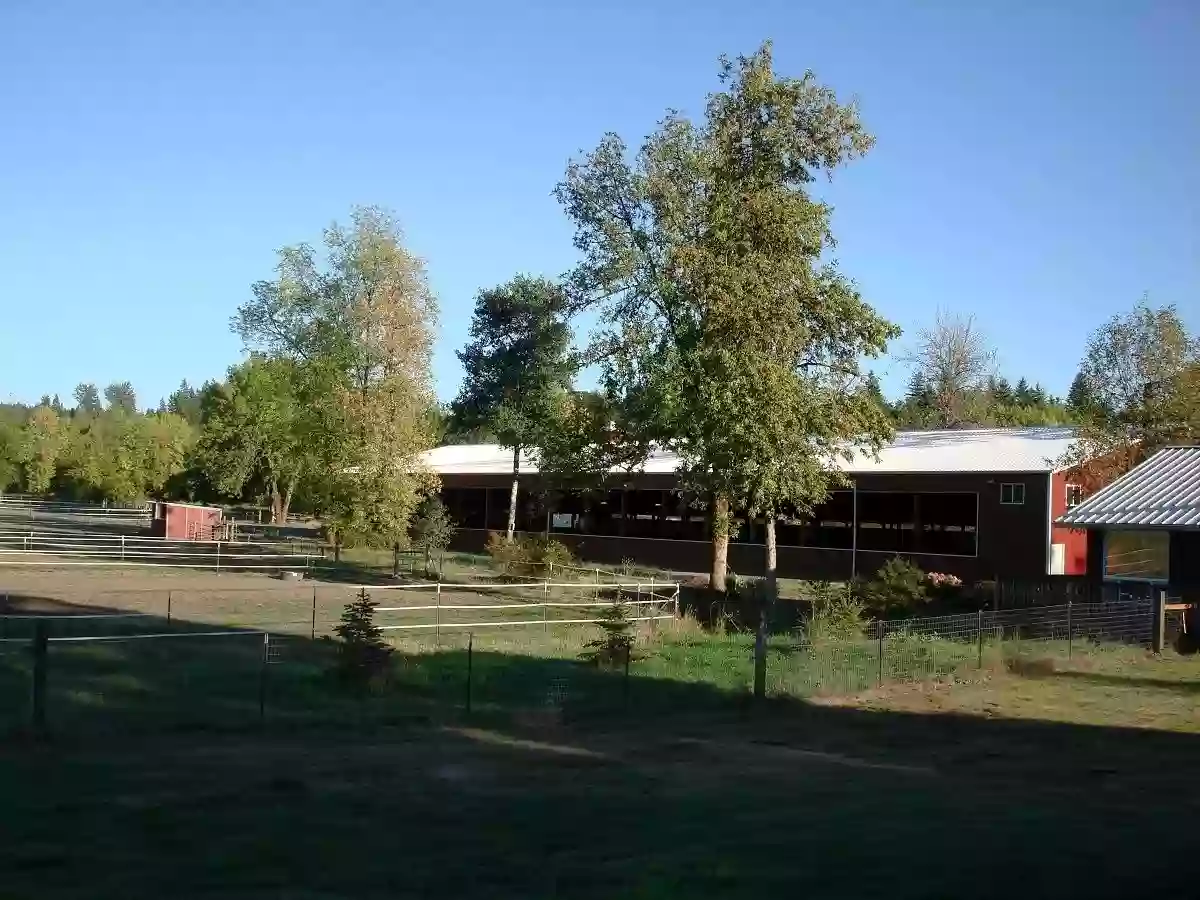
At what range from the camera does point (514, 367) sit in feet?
199

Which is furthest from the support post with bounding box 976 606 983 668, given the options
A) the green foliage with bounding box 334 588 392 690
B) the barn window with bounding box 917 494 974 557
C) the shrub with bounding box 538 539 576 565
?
the shrub with bounding box 538 539 576 565

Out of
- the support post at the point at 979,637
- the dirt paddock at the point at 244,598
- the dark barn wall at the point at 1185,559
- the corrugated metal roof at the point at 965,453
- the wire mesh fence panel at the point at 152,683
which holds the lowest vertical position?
the wire mesh fence panel at the point at 152,683

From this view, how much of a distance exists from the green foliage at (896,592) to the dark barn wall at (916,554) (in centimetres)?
918

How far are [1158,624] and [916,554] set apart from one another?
717 inches

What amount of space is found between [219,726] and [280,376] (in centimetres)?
6238

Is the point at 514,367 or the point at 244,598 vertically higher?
the point at 514,367

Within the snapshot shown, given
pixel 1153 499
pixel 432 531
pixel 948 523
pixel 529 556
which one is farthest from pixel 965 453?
pixel 432 531

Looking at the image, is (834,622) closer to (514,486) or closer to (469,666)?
(469,666)

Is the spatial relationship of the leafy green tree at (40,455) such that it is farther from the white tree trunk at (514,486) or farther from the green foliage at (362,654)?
the green foliage at (362,654)

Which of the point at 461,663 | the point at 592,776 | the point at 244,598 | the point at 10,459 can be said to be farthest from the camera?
the point at 10,459

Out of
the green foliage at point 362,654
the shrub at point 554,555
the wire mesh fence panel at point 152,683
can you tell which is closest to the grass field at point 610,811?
the wire mesh fence panel at point 152,683

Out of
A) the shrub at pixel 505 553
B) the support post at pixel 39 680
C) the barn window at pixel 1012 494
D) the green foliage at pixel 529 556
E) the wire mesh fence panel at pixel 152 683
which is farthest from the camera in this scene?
the shrub at pixel 505 553

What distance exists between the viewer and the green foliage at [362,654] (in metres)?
17.3

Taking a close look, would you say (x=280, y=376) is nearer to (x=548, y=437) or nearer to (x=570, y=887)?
(x=548, y=437)
